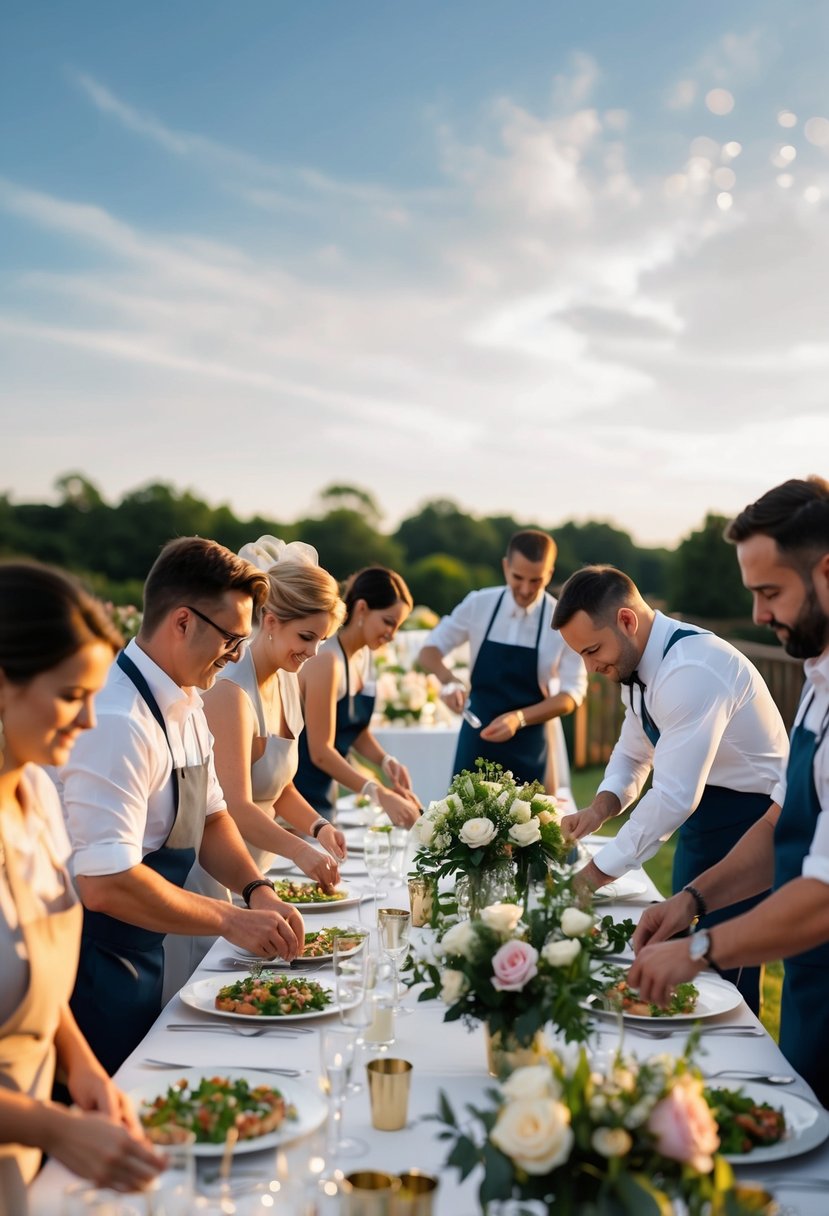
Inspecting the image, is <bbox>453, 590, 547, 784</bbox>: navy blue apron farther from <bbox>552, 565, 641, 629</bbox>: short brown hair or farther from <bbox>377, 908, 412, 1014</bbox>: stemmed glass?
<bbox>377, 908, 412, 1014</bbox>: stemmed glass

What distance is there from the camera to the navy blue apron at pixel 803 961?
2.04m

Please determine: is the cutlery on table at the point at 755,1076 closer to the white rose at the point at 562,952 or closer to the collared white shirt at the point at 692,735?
the white rose at the point at 562,952

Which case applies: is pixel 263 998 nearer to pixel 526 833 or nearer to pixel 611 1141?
pixel 526 833

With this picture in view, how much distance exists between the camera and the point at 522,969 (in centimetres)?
160

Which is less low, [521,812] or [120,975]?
[521,812]

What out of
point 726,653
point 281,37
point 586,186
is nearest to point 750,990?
point 726,653

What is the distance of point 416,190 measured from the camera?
1545 cm

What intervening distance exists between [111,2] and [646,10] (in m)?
11.0

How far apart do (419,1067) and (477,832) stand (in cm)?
71

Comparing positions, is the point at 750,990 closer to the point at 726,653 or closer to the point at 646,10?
the point at 726,653

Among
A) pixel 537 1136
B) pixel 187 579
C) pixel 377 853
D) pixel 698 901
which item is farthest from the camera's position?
pixel 377 853

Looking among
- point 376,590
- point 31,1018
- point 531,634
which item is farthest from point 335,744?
point 31,1018

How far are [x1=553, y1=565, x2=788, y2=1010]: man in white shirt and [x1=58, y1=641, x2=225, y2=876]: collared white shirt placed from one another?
1151 millimetres

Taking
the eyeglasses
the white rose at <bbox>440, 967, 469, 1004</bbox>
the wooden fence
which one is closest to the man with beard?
the white rose at <bbox>440, 967, 469, 1004</bbox>
